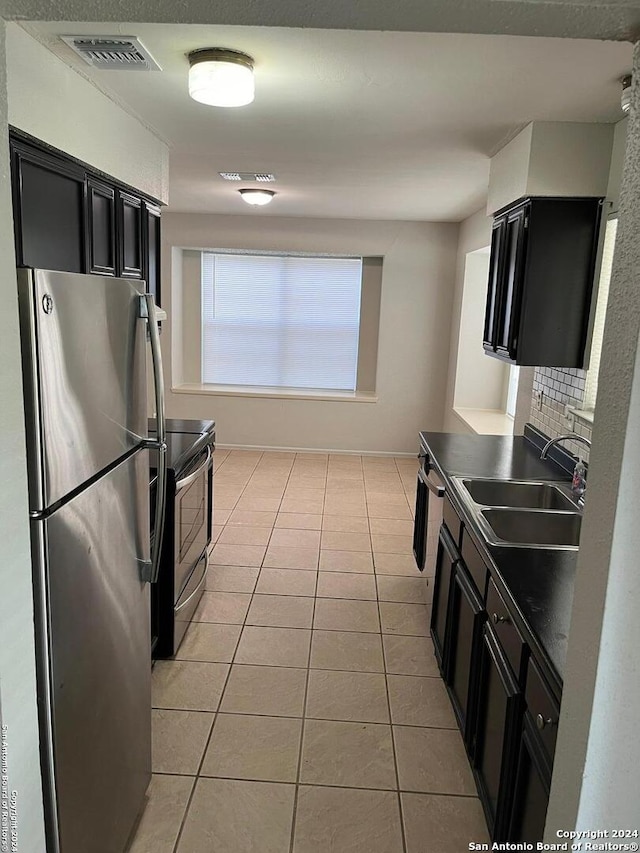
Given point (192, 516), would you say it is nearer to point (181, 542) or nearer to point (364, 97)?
point (181, 542)

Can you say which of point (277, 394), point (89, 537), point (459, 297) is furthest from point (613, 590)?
point (277, 394)

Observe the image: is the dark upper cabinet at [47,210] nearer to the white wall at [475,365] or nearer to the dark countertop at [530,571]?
the dark countertop at [530,571]

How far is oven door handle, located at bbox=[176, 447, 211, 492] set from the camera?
2.74m

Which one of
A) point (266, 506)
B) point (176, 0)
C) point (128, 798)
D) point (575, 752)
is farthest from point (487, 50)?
point (266, 506)

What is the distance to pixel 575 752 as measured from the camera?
1.11 metres

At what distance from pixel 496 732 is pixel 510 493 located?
119cm

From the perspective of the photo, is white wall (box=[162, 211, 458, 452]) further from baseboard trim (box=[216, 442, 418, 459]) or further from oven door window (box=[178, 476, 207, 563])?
oven door window (box=[178, 476, 207, 563])

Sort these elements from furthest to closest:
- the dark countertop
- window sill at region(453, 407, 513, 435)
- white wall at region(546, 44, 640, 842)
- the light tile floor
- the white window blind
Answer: the white window blind, window sill at region(453, 407, 513, 435), the light tile floor, the dark countertop, white wall at region(546, 44, 640, 842)

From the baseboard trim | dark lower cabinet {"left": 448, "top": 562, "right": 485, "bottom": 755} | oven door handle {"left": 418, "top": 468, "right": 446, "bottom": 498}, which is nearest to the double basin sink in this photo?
oven door handle {"left": 418, "top": 468, "right": 446, "bottom": 498}

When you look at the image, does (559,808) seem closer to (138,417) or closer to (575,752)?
(575,752)

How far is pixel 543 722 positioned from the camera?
143cm

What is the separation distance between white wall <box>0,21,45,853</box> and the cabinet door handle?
3.59 ft

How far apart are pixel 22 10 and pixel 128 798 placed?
196cm

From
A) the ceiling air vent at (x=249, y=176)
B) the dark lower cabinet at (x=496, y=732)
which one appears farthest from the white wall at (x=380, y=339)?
the dark lower cabinet at (x=496, y=732)
